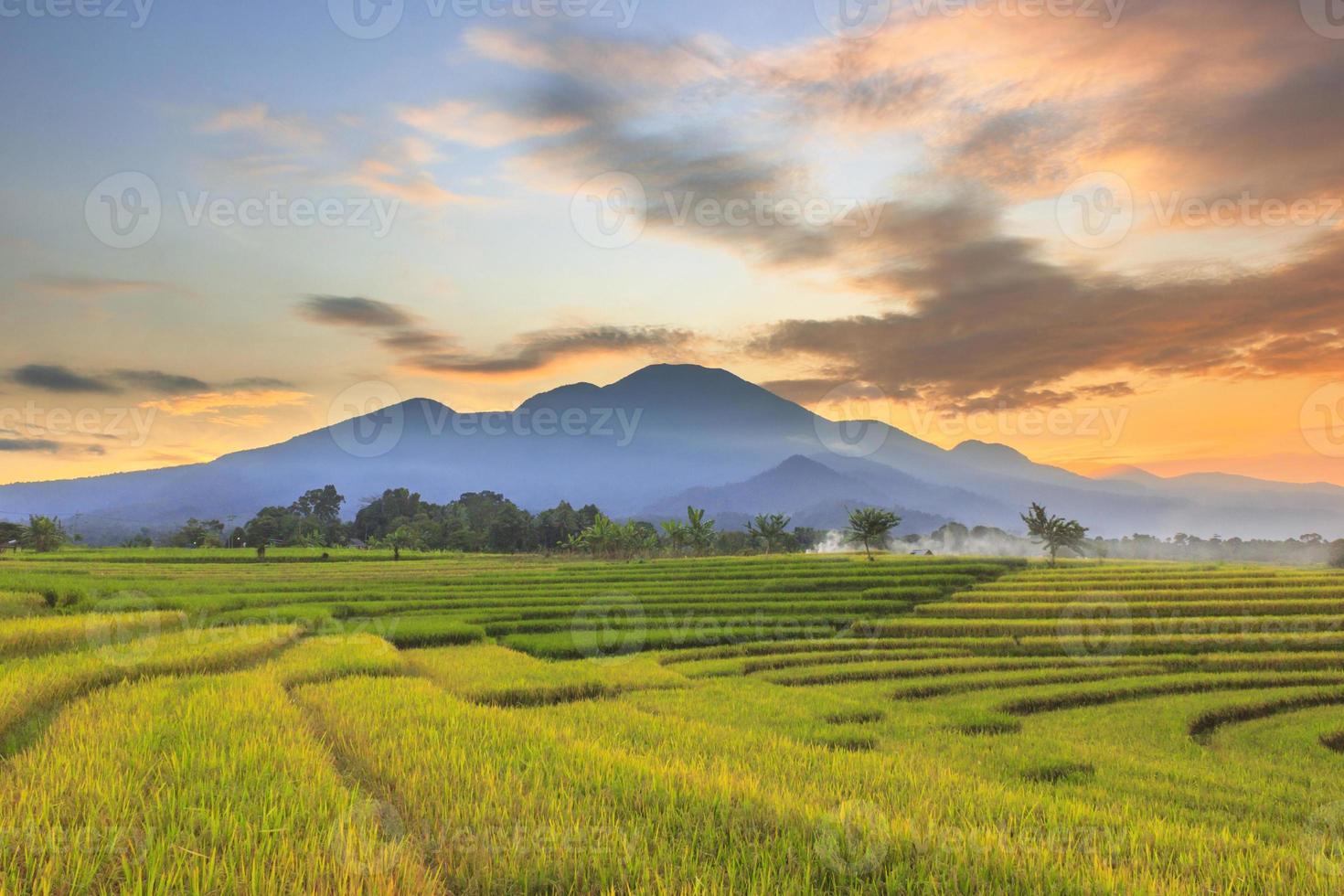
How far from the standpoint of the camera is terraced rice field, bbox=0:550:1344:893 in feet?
13.1

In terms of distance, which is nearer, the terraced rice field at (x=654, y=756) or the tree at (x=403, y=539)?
the terraced rice field at (x=654, y=756)

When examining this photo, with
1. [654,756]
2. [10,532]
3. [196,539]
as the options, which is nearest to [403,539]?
[196,539]

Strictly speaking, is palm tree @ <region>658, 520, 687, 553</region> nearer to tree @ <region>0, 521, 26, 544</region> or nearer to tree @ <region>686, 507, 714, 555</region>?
tree @ <region>686, 507, 714, 555</region>

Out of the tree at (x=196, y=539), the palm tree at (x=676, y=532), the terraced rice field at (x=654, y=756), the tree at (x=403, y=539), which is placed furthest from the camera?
the tree at (x=403, y=539)

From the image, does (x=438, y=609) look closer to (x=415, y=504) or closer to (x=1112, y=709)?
(x=1112, y=709)

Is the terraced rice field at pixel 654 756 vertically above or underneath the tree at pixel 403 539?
above

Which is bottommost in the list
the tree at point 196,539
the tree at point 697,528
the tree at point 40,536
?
the tree at point 196,539

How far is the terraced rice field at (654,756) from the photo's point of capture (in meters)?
3.99

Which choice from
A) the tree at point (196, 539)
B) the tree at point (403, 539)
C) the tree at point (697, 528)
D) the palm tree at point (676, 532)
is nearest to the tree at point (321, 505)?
the tree at point (196, 539)

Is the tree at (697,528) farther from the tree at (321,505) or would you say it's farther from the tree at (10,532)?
the tree at (321,505)

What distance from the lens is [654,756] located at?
7.23 m

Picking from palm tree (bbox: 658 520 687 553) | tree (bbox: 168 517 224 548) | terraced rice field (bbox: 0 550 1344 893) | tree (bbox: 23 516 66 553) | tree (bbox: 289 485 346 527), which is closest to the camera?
terraced rice field (bbox: 0 550 1344 893)

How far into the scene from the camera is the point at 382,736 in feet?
23.9

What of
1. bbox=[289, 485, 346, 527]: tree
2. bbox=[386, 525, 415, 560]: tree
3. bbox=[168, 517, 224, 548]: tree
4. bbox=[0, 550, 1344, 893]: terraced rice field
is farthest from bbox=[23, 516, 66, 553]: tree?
bbox=[289, 485, 346, 527]: tree
